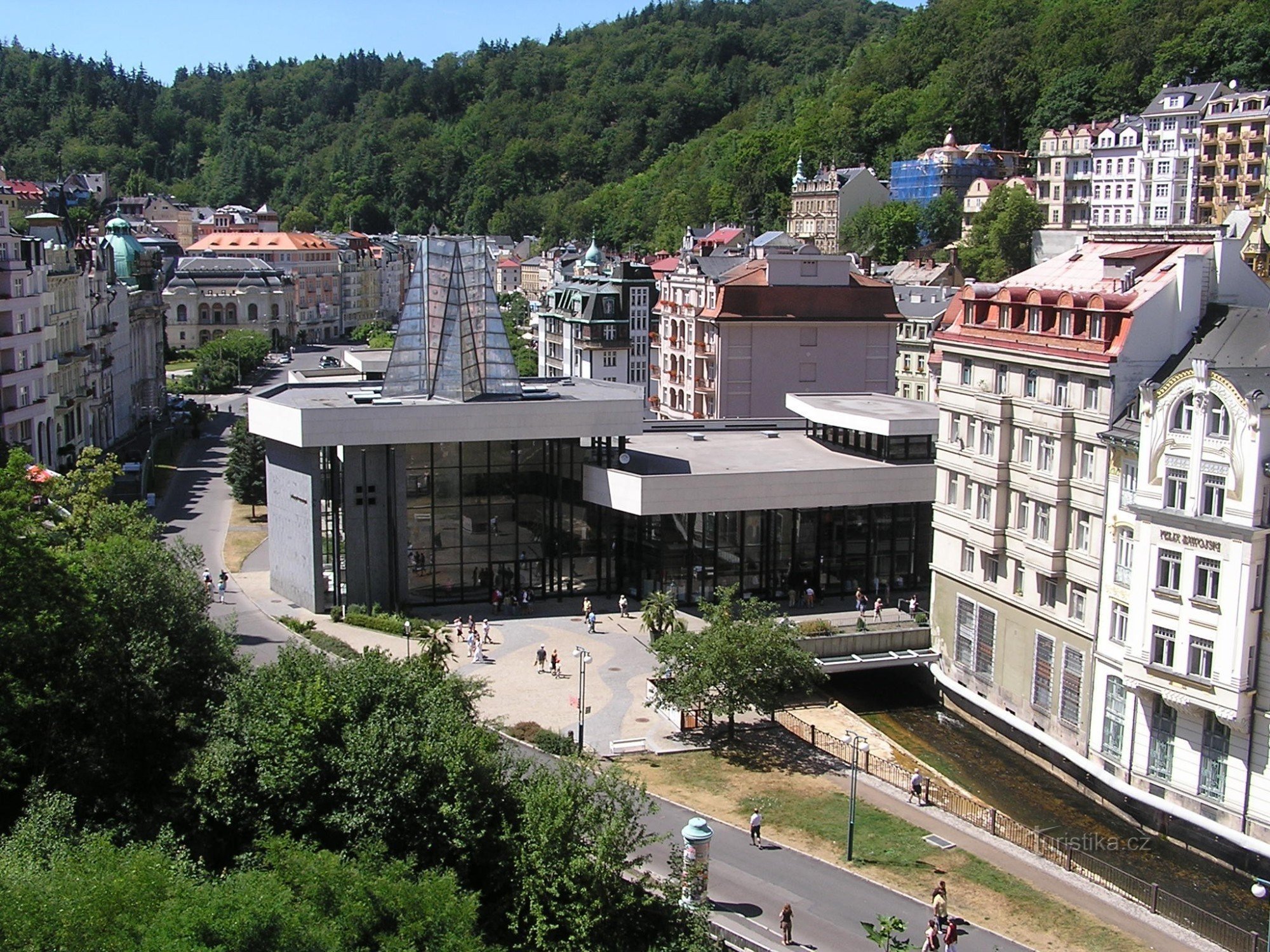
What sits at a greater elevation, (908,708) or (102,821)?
(102,821)

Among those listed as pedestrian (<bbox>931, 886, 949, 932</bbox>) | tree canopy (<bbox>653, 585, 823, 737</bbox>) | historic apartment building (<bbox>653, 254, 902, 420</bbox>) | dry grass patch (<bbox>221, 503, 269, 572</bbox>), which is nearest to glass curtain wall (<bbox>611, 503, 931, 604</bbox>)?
tree canopy (<bbox>653, 585, 823, 737</bbox>)

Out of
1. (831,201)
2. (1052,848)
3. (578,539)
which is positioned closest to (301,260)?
(831,201)

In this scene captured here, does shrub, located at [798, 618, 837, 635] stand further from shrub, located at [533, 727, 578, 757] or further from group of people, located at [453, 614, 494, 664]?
shrub, located at [533, 727, 578, 757]

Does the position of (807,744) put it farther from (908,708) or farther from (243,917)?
(243,917)

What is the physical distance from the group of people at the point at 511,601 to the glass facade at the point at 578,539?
463 millimetres

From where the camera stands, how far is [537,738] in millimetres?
43781

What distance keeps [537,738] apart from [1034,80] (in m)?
136

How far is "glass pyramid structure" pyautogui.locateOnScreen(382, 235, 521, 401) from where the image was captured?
60.3 meters

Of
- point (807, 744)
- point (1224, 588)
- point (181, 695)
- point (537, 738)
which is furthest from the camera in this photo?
point (807, 744)

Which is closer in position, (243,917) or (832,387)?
(243,917)

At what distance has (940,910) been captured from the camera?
3328 cm

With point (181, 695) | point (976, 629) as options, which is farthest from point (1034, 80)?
point (181, 695)

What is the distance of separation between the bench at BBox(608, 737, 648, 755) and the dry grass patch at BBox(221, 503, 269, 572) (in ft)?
90.5

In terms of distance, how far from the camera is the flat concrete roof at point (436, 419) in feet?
185
